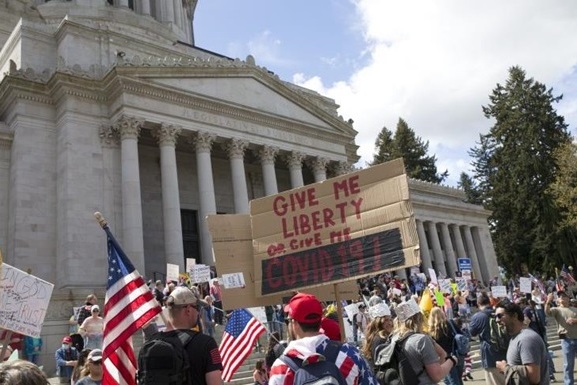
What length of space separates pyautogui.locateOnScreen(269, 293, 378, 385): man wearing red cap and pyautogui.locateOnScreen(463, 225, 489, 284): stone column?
151 ft

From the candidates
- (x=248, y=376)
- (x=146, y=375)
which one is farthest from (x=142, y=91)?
(x=146, y=375)

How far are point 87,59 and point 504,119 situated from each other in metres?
38.9

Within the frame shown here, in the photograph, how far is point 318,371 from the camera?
3352 mm

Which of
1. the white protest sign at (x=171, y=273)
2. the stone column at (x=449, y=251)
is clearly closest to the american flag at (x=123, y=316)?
the white protest sign at (x=171, y=273)

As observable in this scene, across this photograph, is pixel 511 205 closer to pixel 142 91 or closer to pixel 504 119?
pixel 504 119

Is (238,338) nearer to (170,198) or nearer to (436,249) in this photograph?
(170,198)

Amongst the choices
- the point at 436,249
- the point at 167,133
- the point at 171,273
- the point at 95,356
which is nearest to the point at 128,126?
the point at 167,133

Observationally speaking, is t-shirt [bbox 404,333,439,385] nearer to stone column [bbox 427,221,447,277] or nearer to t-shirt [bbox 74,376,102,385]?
t-shirt [bbox 74,376,102,385]

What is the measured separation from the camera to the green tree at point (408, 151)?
68938 mm

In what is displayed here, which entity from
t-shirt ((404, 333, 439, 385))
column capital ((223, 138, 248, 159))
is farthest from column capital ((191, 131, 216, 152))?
t-shirt ((404, 333, 439, 385))

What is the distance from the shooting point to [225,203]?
31078mm

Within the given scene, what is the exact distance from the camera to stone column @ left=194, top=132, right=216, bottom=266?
26.0 meters

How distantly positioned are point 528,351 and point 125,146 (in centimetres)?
2211

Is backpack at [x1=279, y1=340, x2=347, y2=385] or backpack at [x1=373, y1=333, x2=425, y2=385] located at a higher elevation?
backpack at [x1=279, y1=340, x2=347, y2=385]
